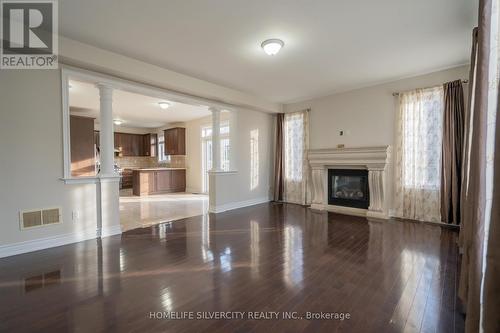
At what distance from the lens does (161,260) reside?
2881 millimetres

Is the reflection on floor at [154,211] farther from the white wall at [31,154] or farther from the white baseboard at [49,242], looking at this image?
the white wall at [31,154]

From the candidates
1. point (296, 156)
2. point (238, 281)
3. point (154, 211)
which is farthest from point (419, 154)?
point (154, 211)

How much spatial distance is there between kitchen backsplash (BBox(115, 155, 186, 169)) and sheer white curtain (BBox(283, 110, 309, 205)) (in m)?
4.78

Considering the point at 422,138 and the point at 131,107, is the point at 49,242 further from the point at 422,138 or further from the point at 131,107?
the point at 422,138

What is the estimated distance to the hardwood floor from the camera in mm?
1778

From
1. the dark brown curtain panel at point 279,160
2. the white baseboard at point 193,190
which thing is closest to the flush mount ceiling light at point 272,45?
the dark brown curtain panel at point 279,160

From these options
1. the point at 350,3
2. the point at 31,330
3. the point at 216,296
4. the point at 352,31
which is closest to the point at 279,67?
the point at 352,31

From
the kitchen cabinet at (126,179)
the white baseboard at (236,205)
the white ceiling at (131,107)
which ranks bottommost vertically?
the white baseboard at (236,205)

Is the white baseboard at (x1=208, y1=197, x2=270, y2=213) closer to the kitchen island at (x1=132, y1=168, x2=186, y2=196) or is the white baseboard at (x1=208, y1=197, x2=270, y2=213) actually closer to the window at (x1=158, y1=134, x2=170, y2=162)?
the kitchen island at (x1=132, y1=168, x2=186, y2=196)

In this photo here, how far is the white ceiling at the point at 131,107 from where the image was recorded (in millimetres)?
5402

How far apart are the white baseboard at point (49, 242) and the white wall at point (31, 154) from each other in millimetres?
21

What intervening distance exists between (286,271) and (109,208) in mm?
3036

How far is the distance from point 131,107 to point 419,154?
7.11 metres

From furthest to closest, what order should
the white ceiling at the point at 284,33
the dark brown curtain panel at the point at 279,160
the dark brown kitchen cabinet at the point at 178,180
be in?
the dark brown kitchen cabinet at the point at 178,180, the dark brown curtain panel at the point at 279,160, the white ceiling at the point at 284,33
